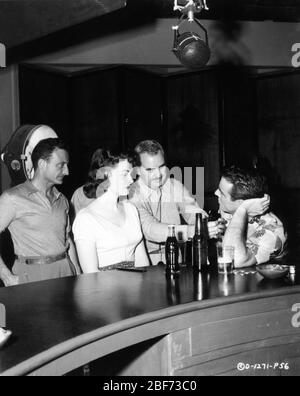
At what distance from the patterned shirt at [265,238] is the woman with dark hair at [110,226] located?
0.63m

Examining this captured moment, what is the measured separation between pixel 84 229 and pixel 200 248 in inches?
23.9

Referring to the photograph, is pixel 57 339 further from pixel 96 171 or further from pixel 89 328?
pixel 96 171

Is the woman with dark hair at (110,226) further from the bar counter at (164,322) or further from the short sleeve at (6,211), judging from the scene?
the short sleeve at (6,211)

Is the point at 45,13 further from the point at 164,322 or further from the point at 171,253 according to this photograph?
the point at 164,322

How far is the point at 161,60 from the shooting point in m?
5.23

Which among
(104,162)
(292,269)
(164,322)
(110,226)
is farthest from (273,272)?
(104,162)

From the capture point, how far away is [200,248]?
90.4 inches

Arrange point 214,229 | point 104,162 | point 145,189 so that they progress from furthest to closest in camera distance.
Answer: point 145,189, point 104,162, point 214,229

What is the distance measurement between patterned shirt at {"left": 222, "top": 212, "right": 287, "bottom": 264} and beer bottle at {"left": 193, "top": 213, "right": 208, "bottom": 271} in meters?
0.23

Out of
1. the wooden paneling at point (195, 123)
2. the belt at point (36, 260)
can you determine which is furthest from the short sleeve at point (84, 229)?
the wooden paneling at point (195, 123)

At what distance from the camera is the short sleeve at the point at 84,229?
243 centimetres

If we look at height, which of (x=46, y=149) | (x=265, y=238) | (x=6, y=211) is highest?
(x=46, y=149)

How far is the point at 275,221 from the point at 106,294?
999 millimetres

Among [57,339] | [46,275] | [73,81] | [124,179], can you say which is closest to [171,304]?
[57,339]
